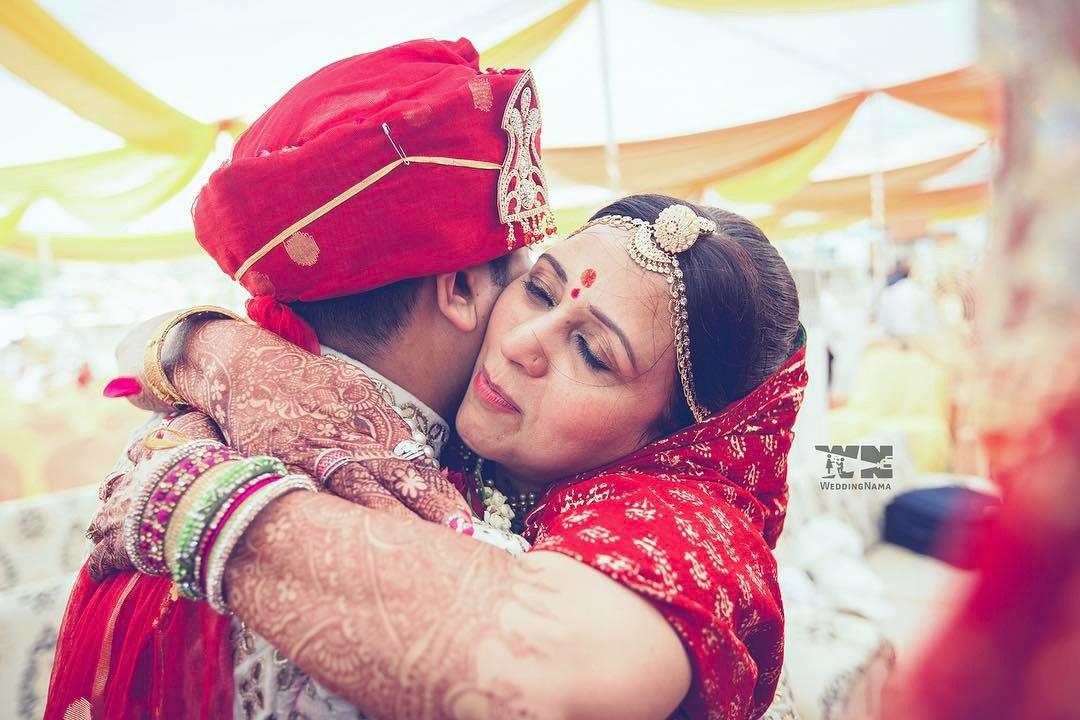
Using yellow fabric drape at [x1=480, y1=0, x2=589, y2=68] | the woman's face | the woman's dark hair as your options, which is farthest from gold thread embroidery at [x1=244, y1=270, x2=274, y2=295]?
yellow fabric drape at [x1=480, y1=0, x2=589, y2=68]

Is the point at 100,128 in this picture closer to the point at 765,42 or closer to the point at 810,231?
the point at 765,42

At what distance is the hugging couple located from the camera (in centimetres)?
91

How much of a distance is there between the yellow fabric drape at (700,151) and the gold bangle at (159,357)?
7.09m

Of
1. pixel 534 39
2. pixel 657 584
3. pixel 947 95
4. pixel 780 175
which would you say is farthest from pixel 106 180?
pixel 947 95

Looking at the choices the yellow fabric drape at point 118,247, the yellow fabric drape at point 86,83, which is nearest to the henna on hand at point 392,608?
the yellow fabric drape at point 86,83

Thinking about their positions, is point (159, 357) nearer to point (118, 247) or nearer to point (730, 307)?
point (730, 307)

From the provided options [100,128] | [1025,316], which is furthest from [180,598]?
[100,128]

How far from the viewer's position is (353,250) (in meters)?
1.42

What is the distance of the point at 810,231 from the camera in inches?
695

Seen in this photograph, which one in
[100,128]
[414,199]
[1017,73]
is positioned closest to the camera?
[1017,73]

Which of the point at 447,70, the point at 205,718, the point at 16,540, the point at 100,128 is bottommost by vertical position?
the point at 16,540

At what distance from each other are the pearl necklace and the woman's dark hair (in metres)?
0.37

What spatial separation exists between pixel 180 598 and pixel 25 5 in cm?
443

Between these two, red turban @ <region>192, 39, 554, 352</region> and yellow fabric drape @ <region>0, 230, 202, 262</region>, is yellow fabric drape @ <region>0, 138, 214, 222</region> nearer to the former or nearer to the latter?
yellow fabric drape @ <region>0, 230, 202, 262</region>
